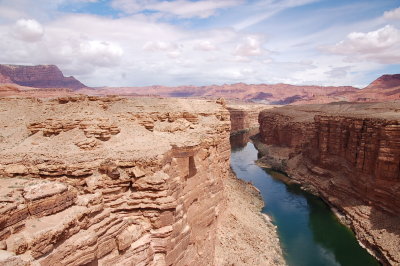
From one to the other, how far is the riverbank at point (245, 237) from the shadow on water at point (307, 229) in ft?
5.11

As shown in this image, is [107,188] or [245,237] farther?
[245,237]

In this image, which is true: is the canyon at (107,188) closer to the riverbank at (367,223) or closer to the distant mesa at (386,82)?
the riverbank at (367,223)

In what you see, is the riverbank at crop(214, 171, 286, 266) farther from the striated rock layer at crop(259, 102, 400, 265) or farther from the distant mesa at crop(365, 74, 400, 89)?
the distant mesa at crop(365, 74, 400, 89)

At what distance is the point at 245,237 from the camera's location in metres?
24.0

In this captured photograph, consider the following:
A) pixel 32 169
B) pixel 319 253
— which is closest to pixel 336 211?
pixel 319 253

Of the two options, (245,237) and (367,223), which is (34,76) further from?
(367,223)

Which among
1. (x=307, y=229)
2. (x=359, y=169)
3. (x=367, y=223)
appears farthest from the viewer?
(x=359, y=169)

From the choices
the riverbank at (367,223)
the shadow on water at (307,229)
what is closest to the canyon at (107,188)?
the shadow on water at (307,229)

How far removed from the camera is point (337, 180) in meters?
36.9

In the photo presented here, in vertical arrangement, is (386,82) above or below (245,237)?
above

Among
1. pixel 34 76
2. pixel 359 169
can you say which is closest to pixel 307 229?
pixel 359 169

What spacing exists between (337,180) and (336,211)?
5.33 meters

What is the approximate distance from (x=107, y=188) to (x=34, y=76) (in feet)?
374

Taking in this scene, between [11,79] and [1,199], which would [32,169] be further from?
[11,79]
